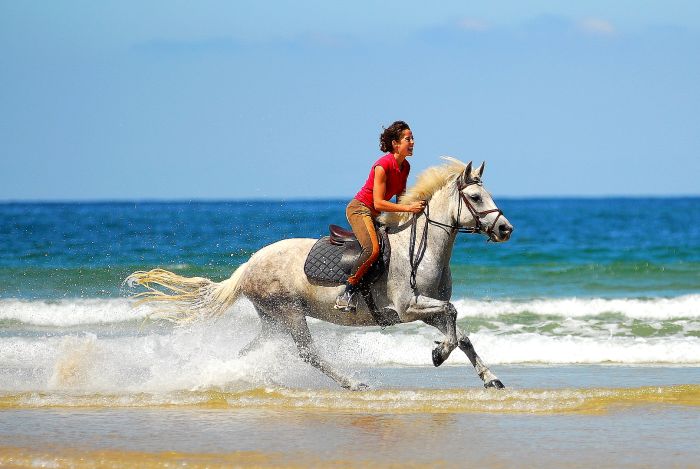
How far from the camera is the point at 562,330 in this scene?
575 inches

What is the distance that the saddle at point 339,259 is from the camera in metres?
8.98

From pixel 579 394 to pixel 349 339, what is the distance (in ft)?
16.9

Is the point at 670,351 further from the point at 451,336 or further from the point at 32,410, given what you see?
the point at 32,410

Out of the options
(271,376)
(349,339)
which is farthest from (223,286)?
(349,339)

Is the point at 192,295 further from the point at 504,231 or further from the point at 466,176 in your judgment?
the point at 504,231

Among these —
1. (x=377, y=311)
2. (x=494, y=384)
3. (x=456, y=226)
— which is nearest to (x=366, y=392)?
(x=377, y=311)

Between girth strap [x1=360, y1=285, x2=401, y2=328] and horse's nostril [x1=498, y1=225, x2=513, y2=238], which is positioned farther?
girth strap [x1=360, y1=285, x2=401, y2=328]

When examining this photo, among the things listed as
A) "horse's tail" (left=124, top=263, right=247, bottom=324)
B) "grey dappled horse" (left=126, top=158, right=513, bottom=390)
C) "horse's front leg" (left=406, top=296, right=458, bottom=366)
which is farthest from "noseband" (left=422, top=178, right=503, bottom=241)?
"horse's tail" (left=124, top=263, right=247, bottom=324)

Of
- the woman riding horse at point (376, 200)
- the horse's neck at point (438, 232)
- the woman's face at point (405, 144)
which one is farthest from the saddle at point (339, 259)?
the woman's face at point (405, 144)

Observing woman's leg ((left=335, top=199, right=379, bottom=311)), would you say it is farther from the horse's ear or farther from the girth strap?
the horse's ear

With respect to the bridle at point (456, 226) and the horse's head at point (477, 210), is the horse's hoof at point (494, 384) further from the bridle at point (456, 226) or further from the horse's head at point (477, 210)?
the horse's head at point (477, 210)

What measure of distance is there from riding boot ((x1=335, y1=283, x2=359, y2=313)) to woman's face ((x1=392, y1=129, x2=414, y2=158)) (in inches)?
51.7

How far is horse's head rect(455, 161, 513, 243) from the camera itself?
8516 mm

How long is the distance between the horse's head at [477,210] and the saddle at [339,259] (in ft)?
2.57
